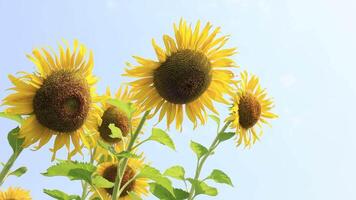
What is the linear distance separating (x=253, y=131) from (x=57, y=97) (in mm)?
3080

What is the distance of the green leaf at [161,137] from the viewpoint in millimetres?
4578

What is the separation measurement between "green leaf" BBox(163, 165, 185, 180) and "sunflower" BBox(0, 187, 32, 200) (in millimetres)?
2113

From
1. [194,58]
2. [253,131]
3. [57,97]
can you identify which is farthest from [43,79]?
[253,131]

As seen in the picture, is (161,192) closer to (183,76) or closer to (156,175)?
(156,175)

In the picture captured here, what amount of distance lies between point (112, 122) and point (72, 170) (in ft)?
5.14

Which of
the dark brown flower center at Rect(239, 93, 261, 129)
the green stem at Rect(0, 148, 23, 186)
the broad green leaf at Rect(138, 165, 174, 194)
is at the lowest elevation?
the green stem at Rect(0, 148, 23, 186)

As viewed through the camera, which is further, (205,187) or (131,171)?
(131,171)

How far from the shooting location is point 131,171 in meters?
6.34

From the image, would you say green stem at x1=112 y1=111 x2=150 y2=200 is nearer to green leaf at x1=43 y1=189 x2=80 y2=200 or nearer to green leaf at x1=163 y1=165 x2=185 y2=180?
green leaf at x1=43 y1=189 x2=80 y2=200

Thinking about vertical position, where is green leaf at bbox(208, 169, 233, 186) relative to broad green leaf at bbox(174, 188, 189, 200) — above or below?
above

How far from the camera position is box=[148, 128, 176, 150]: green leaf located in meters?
4.58

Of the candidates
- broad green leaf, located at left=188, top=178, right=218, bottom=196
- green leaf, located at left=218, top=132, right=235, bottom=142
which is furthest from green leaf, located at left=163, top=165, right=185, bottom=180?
green leaf, located at left=218, top=132, right=235, bottom=142

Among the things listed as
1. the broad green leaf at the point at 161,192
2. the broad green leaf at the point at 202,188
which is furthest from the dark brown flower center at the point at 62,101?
the broad green leaf at the point at 202,188

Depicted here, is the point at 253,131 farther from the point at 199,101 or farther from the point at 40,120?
the point at 40,120
